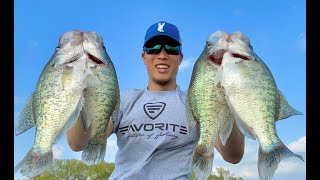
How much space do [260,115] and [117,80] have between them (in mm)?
1085

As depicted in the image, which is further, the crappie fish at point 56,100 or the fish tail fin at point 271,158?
the crappie fish at point 56,100

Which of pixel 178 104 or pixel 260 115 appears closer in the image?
pixel 260 115

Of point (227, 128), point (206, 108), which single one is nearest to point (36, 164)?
point (206, 108)

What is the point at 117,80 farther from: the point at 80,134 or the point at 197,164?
the point at 197,164

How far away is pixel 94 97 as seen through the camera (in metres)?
3.47

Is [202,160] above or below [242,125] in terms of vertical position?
below

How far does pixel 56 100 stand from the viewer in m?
3.41

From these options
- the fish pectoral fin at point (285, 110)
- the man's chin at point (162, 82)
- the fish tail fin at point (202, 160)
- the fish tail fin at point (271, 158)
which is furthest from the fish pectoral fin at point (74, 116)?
the fish pectoral fin at point (285, 110)

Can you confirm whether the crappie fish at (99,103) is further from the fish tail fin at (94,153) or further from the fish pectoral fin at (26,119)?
the fish pectoral fin at (26,119)

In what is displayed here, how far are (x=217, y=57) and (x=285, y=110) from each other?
2.11ft

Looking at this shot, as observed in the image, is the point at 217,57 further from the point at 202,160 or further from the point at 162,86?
the point at 162,86

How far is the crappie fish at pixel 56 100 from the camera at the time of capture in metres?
3.38

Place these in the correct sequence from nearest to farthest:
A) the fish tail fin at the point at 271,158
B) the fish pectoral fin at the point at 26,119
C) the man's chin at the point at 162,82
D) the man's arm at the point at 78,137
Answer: the fish tail fin at the point at 271,158 < the fish pectoral fin at the point at 26,119 < the man's arm at the point at 78,137 < the man's chin at the point at 162,82
